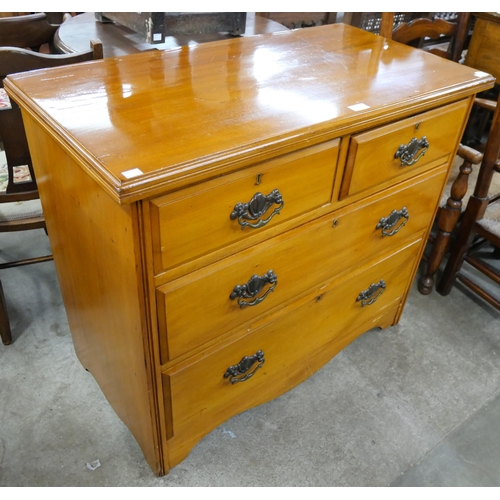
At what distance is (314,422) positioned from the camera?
60.6 inches

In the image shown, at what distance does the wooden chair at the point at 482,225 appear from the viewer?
5.30 ft

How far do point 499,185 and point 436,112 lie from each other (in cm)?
83

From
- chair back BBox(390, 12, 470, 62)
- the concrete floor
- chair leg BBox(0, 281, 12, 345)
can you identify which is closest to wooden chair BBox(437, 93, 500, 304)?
the concrete floor

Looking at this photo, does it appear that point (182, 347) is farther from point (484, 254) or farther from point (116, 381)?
point (484, 254)

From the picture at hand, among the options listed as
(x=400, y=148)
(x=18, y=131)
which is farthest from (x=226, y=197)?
(x=18, y=131)

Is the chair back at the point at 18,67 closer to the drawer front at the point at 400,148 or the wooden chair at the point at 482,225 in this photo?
the drawer front at the point at 400,148

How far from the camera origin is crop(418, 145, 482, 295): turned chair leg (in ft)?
5.31

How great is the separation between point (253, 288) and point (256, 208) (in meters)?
0.21

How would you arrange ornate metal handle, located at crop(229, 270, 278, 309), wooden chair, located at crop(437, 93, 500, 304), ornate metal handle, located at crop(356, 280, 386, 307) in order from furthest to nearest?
wooden chair, located at crop(437, 93, 500, 304), ornate metal handle, located at crop(356, 280, 386, 307), ornate metal handle, located at crop(229, 270, 278, 309)

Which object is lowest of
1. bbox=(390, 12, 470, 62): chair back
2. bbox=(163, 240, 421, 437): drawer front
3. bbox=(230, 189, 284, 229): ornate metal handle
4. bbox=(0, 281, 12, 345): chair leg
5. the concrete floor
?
the concrete floor

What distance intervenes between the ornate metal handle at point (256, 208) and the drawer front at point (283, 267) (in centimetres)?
8

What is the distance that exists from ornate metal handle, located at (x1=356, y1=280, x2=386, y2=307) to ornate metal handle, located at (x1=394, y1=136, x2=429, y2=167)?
0.43 metres

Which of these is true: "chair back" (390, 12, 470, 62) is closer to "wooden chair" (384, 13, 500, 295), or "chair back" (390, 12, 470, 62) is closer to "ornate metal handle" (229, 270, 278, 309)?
"wooden chair" (384, 13, 500, 295)

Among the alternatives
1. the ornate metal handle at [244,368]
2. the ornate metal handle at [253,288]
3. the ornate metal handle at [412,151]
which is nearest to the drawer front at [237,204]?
the ornate metal handle at [253,288]
